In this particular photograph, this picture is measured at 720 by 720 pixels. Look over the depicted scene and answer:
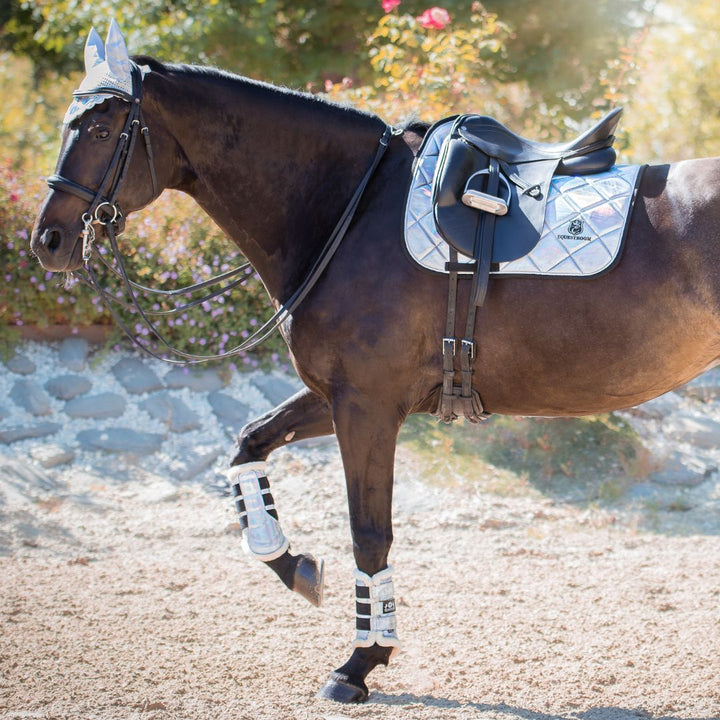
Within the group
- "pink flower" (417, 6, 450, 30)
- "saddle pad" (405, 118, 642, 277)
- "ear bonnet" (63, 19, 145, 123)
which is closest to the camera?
"saddle pad" (405, 118, 642, 277)

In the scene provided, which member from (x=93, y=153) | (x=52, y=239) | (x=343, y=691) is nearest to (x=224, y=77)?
(x=93, y=153)

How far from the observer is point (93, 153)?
3.18 metres

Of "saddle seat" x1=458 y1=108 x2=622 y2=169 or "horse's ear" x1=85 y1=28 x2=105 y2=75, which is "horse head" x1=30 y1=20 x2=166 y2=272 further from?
"saddle seat" x1=458 y1=108 x2=622 y2=169

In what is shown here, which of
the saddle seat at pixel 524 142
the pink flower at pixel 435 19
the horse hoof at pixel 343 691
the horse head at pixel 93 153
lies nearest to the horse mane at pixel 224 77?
the horse head at pixel 93 153

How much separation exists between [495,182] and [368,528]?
1386mm

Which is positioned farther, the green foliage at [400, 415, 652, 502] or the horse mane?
the green foliage at [400, 415, 652, 502]

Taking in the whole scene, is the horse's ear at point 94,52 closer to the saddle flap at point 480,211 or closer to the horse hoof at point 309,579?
the saddle flap at point 480,211

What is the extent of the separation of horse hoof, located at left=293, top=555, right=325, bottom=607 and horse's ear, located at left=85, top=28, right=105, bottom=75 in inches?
82.0

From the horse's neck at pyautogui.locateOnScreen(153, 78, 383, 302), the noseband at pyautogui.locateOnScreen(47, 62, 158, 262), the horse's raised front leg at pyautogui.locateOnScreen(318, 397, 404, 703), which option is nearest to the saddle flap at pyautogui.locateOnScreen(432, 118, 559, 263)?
the horse's neck at pyautogui.locateOnScreen(153, 78, 383, 302)

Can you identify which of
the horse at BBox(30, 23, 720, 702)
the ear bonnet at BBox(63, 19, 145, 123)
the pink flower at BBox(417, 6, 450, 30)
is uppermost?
the pink flower at BBox(417, 6, 450, 30)

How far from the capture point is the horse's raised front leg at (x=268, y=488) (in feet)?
11.8

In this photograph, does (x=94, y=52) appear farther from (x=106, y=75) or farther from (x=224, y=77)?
(x=224, y=77)

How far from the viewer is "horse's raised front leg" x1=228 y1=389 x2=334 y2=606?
11.8 ft

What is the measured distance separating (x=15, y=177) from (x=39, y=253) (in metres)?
5.12
